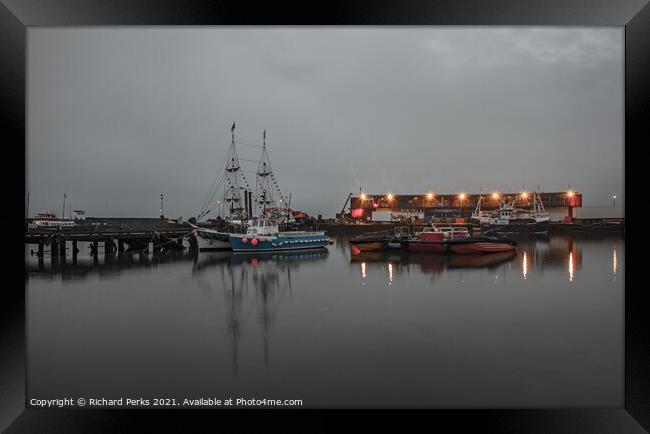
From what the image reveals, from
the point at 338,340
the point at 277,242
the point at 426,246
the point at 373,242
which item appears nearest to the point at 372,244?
the point at 373,242

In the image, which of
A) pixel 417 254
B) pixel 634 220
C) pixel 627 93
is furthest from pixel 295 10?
pixel 417 254

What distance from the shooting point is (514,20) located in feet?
9.70

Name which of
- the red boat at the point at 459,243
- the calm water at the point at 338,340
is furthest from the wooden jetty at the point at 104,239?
the red boat at the point at 459,243

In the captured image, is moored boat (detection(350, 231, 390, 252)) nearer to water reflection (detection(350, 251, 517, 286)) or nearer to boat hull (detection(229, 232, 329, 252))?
water reflection (detection(350, 251, 517, 286))

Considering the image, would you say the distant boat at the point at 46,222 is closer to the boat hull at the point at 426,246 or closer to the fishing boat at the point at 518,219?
the boat hull at the point at 426,246

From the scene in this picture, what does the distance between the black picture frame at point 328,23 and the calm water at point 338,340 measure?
35.4 inches

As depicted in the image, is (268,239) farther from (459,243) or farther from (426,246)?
(459,243)

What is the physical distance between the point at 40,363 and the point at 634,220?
24.4 ft

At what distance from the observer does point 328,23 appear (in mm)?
2924

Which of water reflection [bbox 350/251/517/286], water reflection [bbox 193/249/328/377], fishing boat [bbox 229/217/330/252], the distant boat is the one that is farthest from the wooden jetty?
water reflection [bbox 350/251/517/286]

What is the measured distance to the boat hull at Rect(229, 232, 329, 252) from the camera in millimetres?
18219

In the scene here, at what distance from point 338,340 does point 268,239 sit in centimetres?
1402

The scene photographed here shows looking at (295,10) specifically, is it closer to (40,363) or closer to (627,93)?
(627,93)

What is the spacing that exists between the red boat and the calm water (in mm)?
5303
